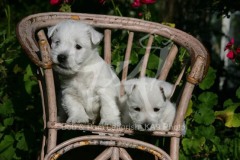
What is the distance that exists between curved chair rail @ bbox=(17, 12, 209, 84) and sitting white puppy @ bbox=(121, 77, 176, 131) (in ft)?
1.21

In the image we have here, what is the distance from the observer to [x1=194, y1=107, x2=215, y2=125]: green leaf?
409cm

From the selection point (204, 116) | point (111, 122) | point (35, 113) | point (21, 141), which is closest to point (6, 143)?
point (21, 141)

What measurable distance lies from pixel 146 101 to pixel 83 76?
52cm

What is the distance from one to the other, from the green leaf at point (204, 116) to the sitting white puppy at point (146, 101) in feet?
1.68

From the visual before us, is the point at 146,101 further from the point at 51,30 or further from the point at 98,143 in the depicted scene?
the point at 51,30

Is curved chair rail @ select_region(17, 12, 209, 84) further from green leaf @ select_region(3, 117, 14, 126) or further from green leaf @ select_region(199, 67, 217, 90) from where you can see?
green leaf @ select_region(3, 117, 14, 126)

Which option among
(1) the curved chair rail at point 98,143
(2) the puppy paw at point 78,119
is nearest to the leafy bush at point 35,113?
(2) the puppy paw at point 78,119

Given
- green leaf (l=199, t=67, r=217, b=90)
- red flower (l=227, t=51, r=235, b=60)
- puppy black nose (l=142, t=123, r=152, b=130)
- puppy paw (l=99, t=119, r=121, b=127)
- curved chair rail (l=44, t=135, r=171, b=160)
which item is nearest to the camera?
curved chair rail (l=44, t=135, r=171, b=160)

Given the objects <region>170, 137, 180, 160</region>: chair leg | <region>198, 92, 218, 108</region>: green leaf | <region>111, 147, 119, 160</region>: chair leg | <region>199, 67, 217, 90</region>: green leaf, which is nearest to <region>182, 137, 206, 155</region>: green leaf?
<region>198, 92, 218, 108</region>: green leaf

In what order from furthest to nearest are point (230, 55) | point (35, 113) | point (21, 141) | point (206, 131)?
point (35, 113)
point (21, 141)
point (206, 131)
point (230, 55)

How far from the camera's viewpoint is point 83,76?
374 cm

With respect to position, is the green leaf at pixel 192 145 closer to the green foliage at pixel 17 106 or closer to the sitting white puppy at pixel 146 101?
the sitting white puppy at pixel 146 101

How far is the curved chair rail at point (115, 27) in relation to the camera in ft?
10.2

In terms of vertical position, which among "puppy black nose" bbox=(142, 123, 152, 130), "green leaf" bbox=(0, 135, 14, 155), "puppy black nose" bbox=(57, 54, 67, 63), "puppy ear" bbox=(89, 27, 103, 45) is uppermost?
"puppy ear" bbox=(89, 27, 103, 45)
